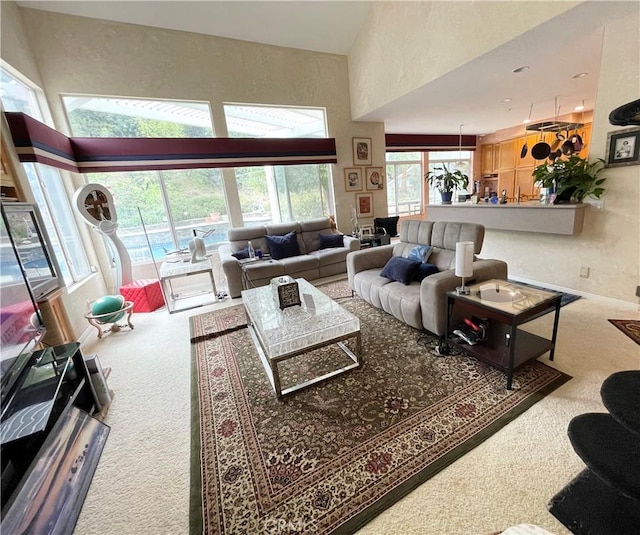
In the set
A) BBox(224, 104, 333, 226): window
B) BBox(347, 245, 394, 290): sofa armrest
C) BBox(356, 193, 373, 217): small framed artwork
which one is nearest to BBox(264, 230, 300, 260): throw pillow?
BBox(224, 104, 333, 226): window

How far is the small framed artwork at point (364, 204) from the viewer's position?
5.75 metres

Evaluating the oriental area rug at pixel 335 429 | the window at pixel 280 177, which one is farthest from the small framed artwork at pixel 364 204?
the oriental area rug at pixel 335 429

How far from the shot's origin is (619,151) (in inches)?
101

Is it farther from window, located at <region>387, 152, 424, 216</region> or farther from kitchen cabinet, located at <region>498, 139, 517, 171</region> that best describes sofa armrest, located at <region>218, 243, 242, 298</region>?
kitchen cabinet, located at <region>498, 139, 517, 171</region>

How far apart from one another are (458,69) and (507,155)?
228 inches

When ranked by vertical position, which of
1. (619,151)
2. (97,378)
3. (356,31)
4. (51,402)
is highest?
(356,31)

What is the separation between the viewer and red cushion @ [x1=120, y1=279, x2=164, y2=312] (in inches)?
→ 143

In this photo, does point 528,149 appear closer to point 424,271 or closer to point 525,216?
point 525,216

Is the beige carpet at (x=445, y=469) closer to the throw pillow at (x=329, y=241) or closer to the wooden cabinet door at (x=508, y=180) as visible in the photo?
the throw pillow at (x=329, y=241)

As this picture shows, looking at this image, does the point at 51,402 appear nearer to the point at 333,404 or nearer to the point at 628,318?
the point at 333,404

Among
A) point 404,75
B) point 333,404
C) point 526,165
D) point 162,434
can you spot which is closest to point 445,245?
point 333,404

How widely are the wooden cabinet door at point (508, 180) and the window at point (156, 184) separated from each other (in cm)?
760

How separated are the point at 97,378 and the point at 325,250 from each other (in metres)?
3.26

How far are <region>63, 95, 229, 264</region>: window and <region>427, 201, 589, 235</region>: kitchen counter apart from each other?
388 cm
